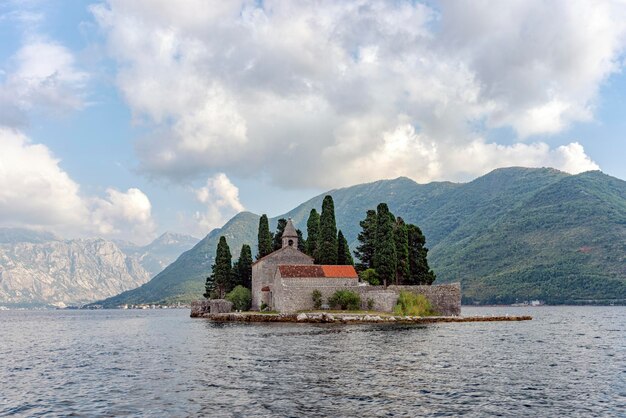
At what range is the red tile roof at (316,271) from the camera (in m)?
87.1

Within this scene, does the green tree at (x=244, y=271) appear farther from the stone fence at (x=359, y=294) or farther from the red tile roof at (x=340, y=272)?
the red tile roof at (x=340, y=272)

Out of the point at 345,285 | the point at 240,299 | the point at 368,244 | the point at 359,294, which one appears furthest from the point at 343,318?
the point at 240,299

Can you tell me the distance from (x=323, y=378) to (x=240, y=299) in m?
74.6

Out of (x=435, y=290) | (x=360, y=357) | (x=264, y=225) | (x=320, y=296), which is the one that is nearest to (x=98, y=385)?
(x=360, y=357)

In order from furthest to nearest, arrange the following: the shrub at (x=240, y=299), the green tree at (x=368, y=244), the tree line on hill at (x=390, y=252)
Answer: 1. the shrub at (x=240, y=299)
2. the green tree at (x=368, y=244)
3. the tree line on hill at (x=390, y=252)

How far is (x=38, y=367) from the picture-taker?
39.4 meters

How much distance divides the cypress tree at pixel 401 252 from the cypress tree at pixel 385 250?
3648 millimetres

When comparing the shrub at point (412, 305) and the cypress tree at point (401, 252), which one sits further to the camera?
the cypress tree at point (401, 252)

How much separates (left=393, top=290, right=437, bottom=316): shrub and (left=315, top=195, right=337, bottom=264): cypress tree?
56.3 ft

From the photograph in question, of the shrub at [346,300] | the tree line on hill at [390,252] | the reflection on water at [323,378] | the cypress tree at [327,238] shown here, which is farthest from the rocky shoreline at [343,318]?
the reflection on water at [323,378]

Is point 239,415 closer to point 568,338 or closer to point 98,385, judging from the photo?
point 98,385

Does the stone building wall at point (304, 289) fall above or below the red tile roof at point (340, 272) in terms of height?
below

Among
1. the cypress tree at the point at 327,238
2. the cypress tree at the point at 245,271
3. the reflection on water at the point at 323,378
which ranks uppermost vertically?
the cypress tree at the point at 327,238

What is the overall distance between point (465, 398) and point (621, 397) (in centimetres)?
746
